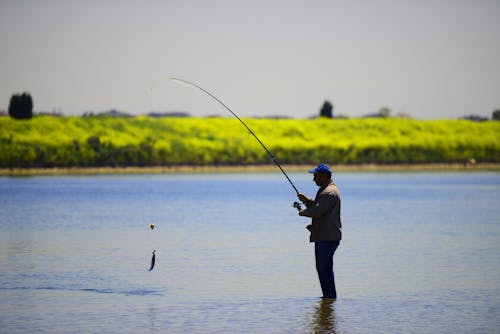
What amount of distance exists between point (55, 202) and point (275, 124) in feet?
282

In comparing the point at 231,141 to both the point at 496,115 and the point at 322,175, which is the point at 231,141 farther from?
the point at 322,175

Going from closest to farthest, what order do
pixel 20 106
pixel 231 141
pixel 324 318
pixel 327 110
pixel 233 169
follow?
pixel 324 318 → pixel 20 106 → pixel 233 169 → pixel 231 141 → pixel 327 110

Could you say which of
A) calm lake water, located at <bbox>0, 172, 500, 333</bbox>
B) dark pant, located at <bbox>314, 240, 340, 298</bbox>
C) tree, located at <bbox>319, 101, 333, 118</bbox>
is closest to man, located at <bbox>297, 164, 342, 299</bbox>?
dark pant, located at <bbox>314, 240, 340, 298</bbox>

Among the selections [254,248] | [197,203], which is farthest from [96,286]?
[197,203]

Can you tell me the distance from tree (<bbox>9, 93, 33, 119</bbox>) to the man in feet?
310

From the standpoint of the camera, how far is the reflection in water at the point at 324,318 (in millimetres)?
11969

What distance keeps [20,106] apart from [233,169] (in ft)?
68.5

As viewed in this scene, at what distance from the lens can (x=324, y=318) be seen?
12.7 m

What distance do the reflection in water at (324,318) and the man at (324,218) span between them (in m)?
0.41

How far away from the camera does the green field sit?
96762 mm

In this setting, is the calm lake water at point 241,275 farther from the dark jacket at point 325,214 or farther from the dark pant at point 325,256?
the dark jacket at point 325,214

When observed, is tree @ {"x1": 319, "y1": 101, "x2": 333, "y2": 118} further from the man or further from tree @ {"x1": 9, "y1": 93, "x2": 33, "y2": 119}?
the man

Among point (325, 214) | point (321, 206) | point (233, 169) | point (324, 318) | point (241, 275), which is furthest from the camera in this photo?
point (233, 169)

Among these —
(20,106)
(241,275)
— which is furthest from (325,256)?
(20,106)
